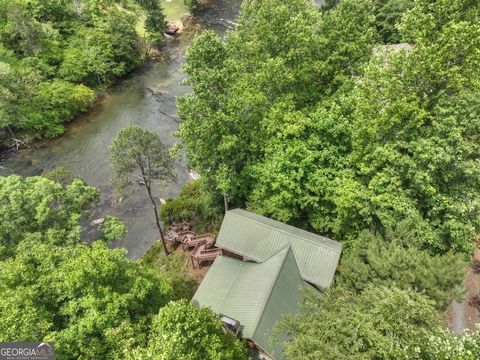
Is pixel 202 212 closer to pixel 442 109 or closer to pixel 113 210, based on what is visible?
pixel 113 210

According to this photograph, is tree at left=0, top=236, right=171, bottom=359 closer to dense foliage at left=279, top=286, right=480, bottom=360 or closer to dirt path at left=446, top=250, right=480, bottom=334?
dense foliage at left=279, top=286, right=480, bottom=360

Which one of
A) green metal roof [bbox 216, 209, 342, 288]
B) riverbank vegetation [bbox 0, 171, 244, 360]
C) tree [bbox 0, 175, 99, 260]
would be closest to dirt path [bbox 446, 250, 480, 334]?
green metal roof [bbox 216, 209, 342, 288]

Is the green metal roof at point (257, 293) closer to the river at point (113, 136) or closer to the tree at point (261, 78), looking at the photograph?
the tree at point (261, 78)

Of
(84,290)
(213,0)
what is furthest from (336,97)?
(213,0)

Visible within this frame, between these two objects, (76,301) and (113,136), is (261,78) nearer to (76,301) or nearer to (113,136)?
(76,301)

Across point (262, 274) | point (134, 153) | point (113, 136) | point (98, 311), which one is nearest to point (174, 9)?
→ point (113, 136)

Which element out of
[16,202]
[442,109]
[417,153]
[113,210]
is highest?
[442,109]
